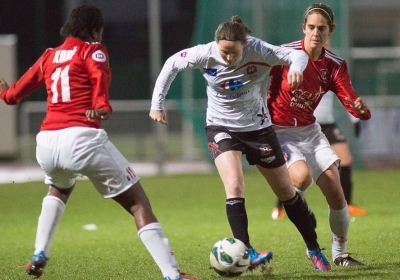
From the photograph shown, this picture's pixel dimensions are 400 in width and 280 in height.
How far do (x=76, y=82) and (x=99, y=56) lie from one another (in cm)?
22

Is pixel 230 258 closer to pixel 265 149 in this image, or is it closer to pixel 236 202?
pixel 236 202

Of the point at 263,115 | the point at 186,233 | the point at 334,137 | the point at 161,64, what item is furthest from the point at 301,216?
the point at 161,64

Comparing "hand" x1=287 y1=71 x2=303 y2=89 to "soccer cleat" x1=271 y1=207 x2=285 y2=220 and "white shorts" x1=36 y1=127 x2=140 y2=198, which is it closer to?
"white shorts" x1=36 y1=127 x2=140 y2=198

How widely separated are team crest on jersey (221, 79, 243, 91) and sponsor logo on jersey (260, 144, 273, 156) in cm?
48

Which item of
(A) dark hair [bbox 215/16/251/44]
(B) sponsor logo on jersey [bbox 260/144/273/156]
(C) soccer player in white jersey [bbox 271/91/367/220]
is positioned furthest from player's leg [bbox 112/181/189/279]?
(C) soccer player in white jersey [bbox 271/91/367/220]

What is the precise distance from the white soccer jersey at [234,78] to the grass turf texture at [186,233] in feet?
3.80

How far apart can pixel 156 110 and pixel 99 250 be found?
7.70 feet

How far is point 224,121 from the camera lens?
6.93 metres

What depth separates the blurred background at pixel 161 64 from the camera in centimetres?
1742

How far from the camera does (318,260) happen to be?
692cm

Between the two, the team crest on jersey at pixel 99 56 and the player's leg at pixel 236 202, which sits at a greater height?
the team crest on jersey at pixel 99 56

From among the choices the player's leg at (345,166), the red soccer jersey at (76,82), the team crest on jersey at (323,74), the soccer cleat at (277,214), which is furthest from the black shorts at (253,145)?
the soccer cleat at (277,214)

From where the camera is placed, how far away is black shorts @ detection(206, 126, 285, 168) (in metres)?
6.80

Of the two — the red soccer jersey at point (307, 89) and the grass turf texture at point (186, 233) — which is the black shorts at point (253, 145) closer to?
the red soccer jersey at point (307, 89)
